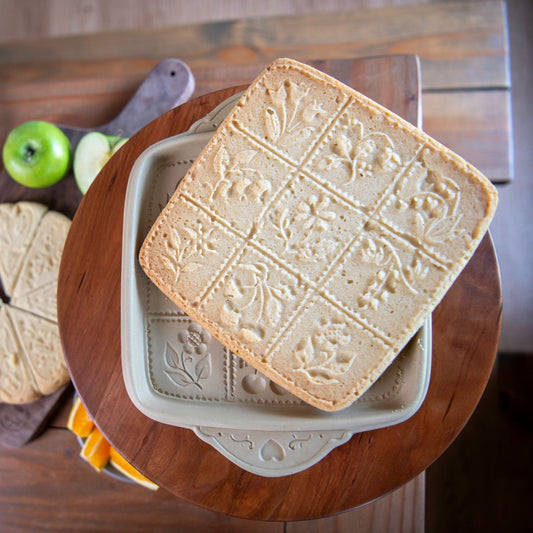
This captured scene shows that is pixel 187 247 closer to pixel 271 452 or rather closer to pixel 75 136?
pixel 271 452

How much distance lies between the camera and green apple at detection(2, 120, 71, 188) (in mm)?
1355

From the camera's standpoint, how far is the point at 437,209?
88 cm

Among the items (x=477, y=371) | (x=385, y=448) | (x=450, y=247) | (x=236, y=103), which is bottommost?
(x=385, y=448)

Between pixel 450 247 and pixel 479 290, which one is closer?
pixel 450 247

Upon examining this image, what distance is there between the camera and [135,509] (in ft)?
4.82

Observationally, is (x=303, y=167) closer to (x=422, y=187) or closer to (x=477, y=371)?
(x=422, y=187)

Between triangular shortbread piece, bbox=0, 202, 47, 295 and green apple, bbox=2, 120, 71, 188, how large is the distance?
0.10 m

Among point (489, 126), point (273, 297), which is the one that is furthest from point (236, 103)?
point (489, 126)

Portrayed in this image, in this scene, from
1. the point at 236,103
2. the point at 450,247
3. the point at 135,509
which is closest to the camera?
the point at 450,247

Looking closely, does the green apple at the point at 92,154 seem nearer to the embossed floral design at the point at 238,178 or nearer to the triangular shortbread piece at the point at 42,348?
the triangular shortbread piece at the point at 42,348

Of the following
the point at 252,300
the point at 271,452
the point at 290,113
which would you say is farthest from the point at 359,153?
the point at 271,452

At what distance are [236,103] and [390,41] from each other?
2.72ft

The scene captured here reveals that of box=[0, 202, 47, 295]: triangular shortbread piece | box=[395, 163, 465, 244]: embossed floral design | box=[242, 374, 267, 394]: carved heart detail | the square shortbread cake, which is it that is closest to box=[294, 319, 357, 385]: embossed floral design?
the square shortbread cake

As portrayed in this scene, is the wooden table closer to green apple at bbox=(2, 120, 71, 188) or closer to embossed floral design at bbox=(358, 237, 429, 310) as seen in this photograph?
green apple at bbox=(2, 120, 71, 188)
